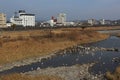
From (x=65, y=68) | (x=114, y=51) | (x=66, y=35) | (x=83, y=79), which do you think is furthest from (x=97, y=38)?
(x=83, y=79)

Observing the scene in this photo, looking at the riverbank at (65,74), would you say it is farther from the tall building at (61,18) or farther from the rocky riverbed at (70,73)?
the tall building at (61,18)

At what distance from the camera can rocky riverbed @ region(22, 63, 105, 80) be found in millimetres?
25166

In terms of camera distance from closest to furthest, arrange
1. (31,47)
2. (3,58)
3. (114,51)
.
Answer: (3,58) < (31,47) < (114,51)

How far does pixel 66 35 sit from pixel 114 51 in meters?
21.6

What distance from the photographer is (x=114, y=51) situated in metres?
47.6

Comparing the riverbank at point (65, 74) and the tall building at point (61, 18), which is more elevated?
the riverbank at point (65, 74)

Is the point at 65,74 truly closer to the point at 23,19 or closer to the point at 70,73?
the point at 70,73

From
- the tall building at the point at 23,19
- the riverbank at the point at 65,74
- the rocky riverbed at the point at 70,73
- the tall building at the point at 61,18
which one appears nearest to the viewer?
the riverbank at the point at 65,74

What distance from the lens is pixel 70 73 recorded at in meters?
27.7

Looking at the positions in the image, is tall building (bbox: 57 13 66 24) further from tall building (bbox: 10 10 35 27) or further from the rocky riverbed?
the rocky riverbed

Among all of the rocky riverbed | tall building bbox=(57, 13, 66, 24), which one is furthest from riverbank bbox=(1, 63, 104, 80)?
tall building bbox=(57, 13, 66, 24)

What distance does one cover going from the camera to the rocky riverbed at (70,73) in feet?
82.6

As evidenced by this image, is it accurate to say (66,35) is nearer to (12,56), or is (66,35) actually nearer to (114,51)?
(114,51)

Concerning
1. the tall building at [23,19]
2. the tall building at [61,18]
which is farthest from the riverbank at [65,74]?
the tall building at [61,18]
